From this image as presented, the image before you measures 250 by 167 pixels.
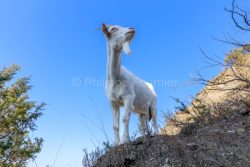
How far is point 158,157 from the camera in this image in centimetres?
584

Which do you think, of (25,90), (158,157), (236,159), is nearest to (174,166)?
(158,157)

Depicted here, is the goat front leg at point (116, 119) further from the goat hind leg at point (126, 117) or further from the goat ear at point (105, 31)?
the goat ear at point (105, 31)

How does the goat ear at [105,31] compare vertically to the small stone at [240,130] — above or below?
above

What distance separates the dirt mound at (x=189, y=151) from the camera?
5.57 meters

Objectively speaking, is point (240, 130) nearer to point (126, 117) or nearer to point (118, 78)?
point (126, 117)

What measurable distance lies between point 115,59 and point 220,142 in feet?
9.44

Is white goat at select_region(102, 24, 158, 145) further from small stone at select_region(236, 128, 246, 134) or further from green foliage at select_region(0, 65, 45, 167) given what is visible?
green foliage at select_region(0, 65, 45, 167)

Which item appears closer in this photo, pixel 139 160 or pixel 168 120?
pixel 139 160

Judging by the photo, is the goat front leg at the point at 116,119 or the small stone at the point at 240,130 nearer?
the small stone at the point at 240,130

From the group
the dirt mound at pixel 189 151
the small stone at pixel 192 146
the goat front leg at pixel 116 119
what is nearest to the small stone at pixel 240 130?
the dirt mound at pixel 189 151

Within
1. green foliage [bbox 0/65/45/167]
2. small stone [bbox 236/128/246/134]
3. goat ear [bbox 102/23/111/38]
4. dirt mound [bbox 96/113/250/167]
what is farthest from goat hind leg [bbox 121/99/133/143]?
green foliage [bbox 0/65/45/167]

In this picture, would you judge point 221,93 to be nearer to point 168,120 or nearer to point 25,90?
point 168,120

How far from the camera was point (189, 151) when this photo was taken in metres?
5.81

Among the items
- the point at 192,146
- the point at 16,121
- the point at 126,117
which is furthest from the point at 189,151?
the point at 16,121
